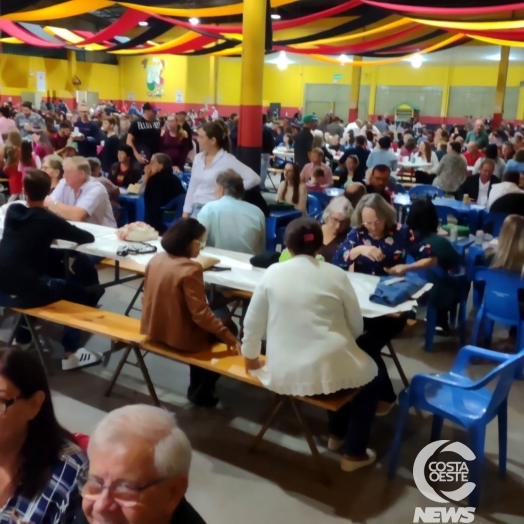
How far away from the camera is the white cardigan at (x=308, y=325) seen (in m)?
2.39

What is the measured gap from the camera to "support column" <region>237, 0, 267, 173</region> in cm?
604

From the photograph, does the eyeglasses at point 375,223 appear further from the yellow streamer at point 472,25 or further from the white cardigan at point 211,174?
the yellow streamer at point 472,25

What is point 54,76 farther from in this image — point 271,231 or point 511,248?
point 511,248

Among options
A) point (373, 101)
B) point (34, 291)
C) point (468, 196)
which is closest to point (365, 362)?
point (34, 291)

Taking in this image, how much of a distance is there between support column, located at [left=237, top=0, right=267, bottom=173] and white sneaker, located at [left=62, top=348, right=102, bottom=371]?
324 centimetres

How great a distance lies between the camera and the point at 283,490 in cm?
253

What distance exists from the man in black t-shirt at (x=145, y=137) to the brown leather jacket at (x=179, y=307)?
14.0 ft

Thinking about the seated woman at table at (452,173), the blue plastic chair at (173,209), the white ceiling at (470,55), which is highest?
the white ceiling at (470,55)

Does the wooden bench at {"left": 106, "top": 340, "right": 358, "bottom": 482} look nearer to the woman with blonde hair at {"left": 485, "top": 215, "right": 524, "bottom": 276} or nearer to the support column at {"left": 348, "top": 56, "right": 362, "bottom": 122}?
the woman with blonde hair at {"left": 485, "top": 215, "right": 524, "bottom": 276}

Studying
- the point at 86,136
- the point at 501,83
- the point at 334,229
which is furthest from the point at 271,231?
the point at 501,83

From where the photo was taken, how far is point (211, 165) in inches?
174

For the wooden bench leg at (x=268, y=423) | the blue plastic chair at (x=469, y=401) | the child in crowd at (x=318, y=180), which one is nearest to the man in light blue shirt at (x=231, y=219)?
the wooden bench leg at (x=268, y=423)

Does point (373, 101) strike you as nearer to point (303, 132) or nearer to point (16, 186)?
point (303, 132)

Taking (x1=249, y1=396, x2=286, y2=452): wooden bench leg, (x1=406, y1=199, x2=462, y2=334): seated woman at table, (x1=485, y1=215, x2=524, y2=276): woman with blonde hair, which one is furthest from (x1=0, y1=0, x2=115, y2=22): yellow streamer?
(x1=249, y1=396, x2=286, y2=452): wooden bench leg
